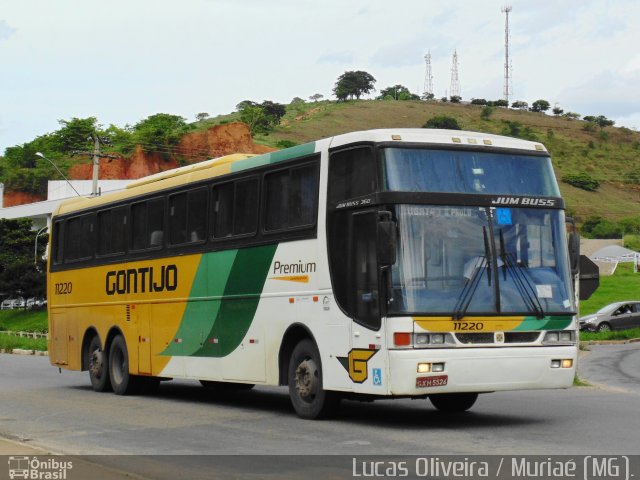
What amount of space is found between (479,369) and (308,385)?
2.56 metres

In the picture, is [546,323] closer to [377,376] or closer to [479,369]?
[479,369]

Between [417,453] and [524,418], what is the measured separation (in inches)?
159

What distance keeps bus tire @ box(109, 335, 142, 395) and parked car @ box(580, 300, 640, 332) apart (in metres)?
27.8

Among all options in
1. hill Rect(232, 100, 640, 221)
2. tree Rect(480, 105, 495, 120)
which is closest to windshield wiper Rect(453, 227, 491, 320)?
hill Rect(232, 100, 640, 221)

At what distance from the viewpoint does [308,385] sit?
589 inches

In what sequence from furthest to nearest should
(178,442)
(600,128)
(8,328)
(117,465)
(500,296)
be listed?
(600,128)
(8,328)
(500,296)
(178,442)
(117,465)

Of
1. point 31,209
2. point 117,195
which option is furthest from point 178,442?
point 31,209

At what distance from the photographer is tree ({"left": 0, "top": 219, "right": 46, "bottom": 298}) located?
74.2m

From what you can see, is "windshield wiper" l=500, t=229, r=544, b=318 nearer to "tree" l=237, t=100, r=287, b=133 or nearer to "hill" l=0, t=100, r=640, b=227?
"hill" l=0, t=100, r=640, b=227

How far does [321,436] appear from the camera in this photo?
13125mm

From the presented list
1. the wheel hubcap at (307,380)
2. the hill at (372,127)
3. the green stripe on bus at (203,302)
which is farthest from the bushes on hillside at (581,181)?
the wheel hubcap at (307,380)

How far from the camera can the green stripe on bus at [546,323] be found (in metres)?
13.9

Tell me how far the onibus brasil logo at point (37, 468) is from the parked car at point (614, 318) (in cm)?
3728

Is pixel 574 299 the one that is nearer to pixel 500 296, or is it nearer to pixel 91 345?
pixel 500 296
